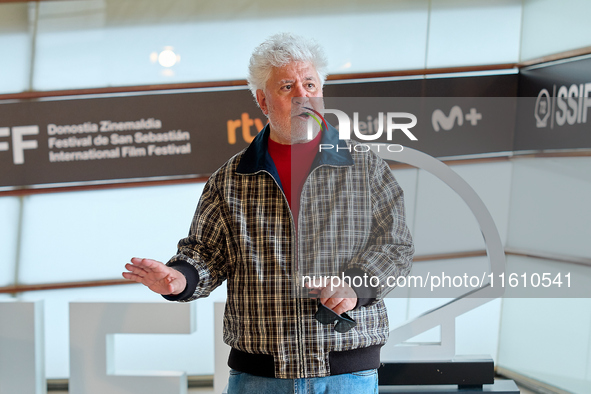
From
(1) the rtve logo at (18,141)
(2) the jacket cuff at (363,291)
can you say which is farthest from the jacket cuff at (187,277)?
(1) the rtve logo at (18,141)

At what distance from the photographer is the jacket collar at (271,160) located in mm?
1168

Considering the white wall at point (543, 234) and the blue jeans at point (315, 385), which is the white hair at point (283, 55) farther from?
the blue jeans at point (315, 385)

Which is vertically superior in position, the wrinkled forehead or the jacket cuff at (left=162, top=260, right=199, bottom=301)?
the wrinkled forehead

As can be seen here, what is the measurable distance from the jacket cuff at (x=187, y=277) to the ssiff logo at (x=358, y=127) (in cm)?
42

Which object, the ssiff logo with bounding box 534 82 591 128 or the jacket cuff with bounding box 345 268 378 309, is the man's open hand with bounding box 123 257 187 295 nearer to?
the jacket cuff with bounding box 345 268 378 309

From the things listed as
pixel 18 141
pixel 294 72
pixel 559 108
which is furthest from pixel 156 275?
pixel 18 141

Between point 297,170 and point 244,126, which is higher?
point 244,126

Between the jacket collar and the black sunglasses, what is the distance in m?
0.32

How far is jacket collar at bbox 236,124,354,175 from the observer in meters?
1.17

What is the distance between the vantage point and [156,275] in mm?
1135

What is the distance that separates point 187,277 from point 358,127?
535 millimetres

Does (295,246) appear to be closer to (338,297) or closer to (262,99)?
(338,297)

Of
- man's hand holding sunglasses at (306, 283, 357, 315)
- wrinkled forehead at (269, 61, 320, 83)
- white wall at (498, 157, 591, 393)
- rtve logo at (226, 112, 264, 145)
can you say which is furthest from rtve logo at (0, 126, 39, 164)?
white wall at (498, 157, 591, 393)

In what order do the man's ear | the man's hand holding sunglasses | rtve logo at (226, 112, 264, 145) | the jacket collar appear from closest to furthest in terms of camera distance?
the man's hand holding sunglasses
the jacket collar
the man's ear
rtve logo at (226, 112, 264, 145)
